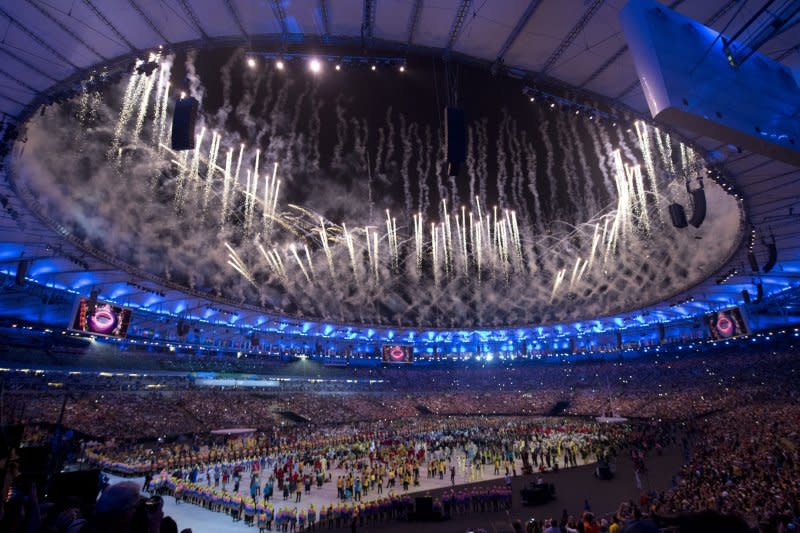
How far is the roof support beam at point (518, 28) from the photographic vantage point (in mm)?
9766

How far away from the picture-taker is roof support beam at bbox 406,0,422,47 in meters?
10.6

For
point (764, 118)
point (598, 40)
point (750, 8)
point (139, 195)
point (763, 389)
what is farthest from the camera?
point (763, 389)

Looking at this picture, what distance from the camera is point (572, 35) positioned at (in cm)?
1051

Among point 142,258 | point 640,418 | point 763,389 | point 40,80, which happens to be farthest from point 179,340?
point 763,389

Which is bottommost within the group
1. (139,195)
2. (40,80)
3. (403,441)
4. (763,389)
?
(403,441)

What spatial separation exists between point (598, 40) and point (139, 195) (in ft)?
100

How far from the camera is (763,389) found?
44844mm

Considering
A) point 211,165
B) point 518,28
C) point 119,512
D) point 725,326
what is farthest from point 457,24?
point 725,326

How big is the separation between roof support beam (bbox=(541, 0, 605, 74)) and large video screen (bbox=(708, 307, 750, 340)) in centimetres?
3197

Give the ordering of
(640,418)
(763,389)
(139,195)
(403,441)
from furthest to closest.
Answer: (640,418) < (763,389) < (403,441) < (139,195)

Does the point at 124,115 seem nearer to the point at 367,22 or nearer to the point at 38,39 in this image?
the point at 38,39

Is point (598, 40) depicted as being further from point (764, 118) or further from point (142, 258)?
point (142, 258)

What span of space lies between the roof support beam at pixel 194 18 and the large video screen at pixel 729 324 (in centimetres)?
3932

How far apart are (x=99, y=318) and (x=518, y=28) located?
111 ft
